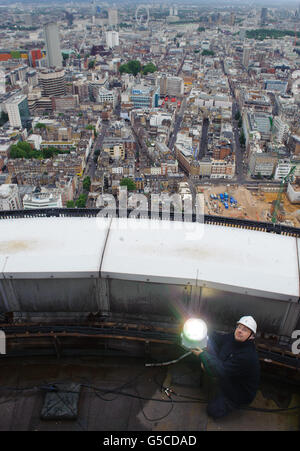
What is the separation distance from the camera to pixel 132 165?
43.8ft

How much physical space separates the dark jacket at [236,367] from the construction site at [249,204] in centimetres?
1072

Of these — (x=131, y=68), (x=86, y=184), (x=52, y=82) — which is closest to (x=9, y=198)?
(x=86, y=184)

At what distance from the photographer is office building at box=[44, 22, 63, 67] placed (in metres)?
28.5

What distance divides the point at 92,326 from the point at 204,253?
0.69 metres

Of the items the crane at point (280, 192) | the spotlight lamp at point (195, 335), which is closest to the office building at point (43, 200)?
the crane at point (280, 192)

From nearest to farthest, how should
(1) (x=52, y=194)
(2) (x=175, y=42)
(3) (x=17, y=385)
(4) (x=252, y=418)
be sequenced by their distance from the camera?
(4) (x=252, y=418) → (3) (x=17, y=385) → (1) (x=52, y=194) → (2) (x=175, y=42)

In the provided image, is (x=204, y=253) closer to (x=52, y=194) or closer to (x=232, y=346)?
(x=232, y=346)

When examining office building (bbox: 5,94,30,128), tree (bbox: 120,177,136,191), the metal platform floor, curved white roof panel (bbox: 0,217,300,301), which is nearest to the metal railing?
curved white roof panel (bbox: 0,217,300,301)

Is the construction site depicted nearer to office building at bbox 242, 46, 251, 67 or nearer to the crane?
the crane

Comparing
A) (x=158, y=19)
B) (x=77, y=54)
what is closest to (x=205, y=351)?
(x=77, y=54)

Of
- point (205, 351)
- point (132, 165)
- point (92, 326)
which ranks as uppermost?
point (205, 351)

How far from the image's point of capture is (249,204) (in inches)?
511

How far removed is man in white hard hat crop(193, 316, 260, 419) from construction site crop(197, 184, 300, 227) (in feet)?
35.1

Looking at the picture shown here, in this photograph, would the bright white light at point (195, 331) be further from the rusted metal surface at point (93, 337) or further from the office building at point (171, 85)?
the office building at point (171, 85)
